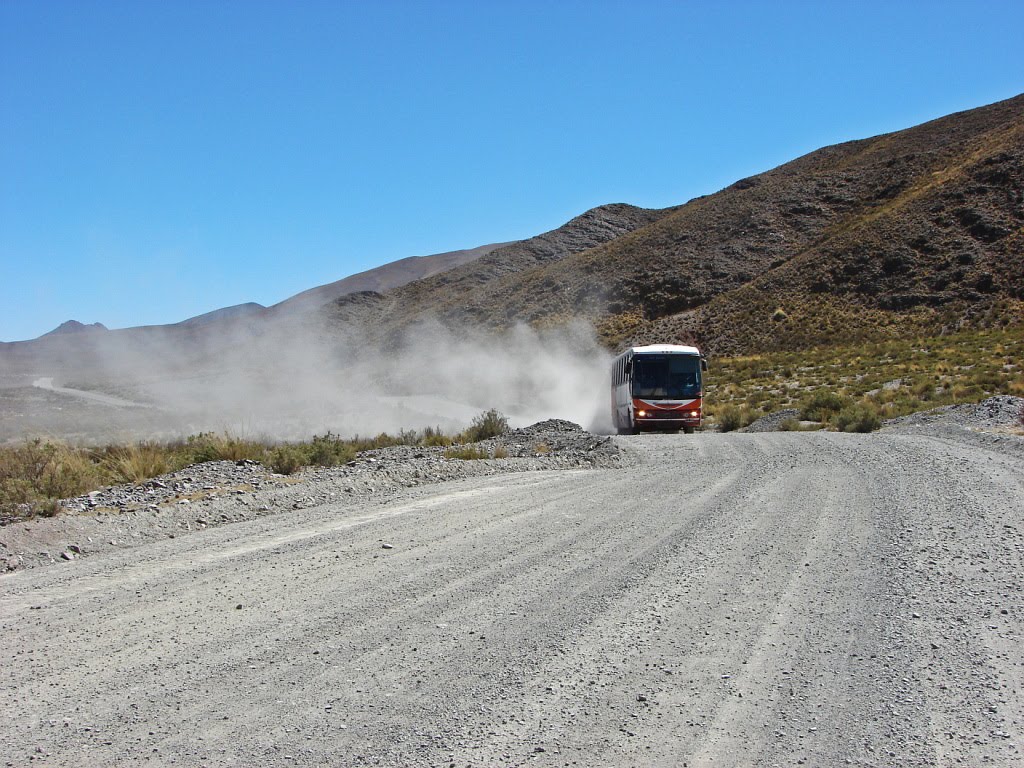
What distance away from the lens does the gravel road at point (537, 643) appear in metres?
4.60

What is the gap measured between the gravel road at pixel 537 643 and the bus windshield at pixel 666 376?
1907 centimetres

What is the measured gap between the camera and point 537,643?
605cm

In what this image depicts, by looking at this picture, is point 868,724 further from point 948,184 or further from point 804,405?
point 948,184

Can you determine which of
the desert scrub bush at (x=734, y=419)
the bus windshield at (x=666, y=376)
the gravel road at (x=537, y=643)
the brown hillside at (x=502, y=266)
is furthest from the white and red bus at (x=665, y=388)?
the brown hillside at (x=502, y=266)

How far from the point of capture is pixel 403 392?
2990 inches

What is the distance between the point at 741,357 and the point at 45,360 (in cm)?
10033

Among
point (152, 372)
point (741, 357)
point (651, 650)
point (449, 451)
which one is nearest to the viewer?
point (651, 650)

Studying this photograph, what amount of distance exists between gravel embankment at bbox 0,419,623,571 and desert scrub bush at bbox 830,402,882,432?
10.5m

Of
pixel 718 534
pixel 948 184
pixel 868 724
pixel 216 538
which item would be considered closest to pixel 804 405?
pixel 718 534

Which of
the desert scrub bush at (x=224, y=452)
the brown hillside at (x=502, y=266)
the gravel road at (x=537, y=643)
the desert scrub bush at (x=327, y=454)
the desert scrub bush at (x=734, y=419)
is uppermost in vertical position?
the brown hillside at (x=502, y=266)

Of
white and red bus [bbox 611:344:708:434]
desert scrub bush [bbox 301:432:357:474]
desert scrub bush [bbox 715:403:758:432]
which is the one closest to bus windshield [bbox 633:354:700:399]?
white and red bus [bbox 611:344:708:434]

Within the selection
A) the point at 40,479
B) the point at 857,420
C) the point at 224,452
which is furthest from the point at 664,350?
the point at 40,479

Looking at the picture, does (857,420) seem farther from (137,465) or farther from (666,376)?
(137,465)

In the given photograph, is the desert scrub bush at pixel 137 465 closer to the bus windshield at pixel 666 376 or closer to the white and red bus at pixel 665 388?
the white and red bus at pixel 665 388
